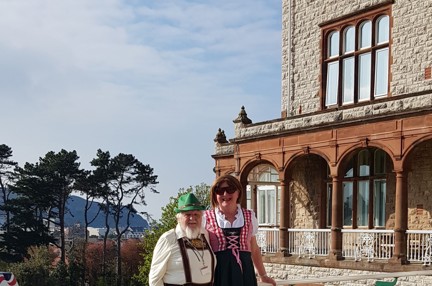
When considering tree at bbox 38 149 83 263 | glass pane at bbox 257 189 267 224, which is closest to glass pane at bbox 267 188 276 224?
glass pane at bbox 257 189 267 224

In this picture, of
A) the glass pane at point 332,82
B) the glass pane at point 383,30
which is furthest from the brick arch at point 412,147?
the glass pane at point 332,82

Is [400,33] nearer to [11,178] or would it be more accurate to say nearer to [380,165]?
[380,165]

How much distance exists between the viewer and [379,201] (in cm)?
1706

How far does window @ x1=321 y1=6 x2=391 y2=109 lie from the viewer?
57.1 ft

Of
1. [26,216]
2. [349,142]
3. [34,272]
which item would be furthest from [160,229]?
[349,142]

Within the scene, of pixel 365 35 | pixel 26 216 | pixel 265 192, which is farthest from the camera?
pixel 26 216

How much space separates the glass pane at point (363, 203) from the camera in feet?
56.9

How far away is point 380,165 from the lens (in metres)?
17.2

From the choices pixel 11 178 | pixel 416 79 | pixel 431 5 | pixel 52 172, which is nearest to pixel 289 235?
pixel 416 79

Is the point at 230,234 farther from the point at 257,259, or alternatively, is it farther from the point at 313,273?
the point at 313,273

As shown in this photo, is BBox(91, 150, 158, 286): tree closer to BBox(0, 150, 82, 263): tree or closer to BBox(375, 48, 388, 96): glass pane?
BBox(0, 150, 82, 263): tree

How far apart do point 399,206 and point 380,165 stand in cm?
274

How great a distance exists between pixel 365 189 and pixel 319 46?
4.37 m

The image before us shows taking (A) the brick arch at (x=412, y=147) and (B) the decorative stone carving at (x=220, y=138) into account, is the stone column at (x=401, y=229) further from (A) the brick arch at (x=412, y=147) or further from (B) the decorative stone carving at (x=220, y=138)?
(B) the decorative stone carving at (x=220, y=138)
